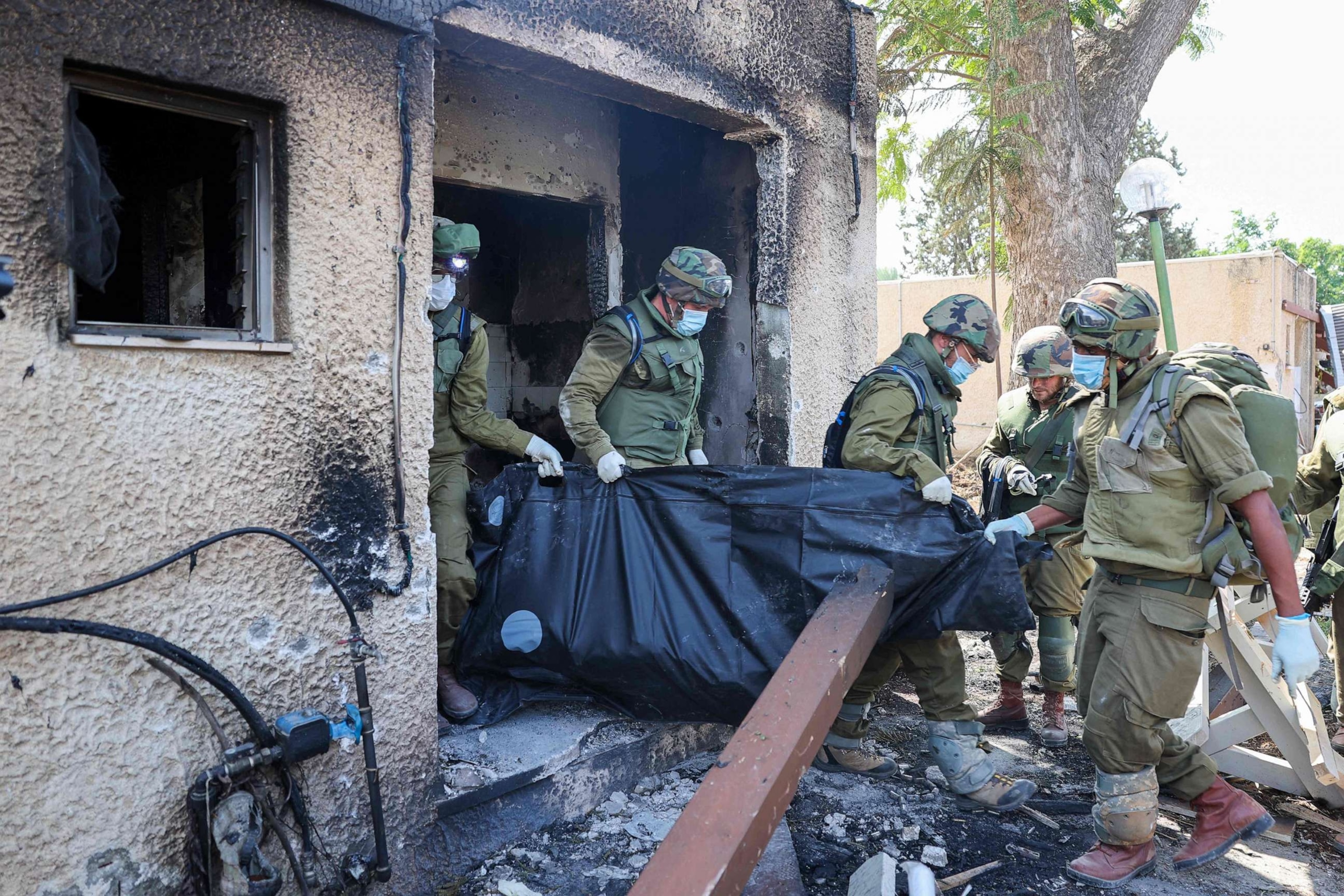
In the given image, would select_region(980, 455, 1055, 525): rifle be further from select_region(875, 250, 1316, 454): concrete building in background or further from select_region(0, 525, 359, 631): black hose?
select_region(875, 250, 1316, 454): concrete building in background

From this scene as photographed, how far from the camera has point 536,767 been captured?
286cm

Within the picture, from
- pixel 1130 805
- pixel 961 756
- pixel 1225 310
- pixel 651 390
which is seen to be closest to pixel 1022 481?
pixel 961 756

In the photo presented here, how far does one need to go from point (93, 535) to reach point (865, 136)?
3.93 meters

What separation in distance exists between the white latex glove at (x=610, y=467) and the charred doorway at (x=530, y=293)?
214 centimetres

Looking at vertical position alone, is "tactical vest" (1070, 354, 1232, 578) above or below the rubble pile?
above

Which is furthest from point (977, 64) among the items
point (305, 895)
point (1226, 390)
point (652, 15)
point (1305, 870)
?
point (305, 895)

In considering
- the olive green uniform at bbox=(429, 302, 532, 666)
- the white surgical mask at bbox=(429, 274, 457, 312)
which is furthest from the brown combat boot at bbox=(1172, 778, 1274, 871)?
the white surgical mask at bbox=(429, 274, 457, 312)

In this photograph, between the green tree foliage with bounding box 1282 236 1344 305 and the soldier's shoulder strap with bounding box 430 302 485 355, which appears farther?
the green tree foliage with bounding box 1282 236 1344 305

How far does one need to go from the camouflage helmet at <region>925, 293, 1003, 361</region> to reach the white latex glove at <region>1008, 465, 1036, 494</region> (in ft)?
2.30

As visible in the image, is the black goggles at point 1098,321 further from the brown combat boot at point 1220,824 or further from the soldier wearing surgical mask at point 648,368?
the brown combat boot at point 1220,824

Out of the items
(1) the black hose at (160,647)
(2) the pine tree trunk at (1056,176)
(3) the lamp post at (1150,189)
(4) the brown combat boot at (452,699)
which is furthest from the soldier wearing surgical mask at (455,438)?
(2) the pine tree trunk at (1056,176)

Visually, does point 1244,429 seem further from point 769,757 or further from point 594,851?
point 594,851

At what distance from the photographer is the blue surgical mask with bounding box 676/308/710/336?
3.55 metres

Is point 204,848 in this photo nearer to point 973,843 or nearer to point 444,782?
point 444,782
